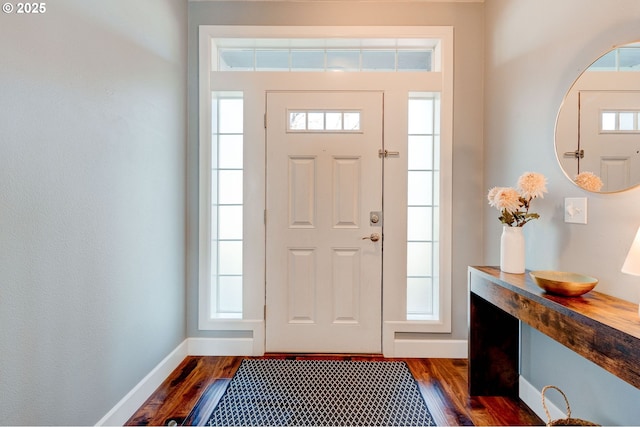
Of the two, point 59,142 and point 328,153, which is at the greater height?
point 328,153

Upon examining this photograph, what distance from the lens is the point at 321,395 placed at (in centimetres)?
167

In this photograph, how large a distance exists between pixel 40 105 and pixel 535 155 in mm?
2387

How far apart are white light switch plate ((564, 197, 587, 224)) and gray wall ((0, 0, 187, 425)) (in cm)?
228

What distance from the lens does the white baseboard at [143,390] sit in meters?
1.40

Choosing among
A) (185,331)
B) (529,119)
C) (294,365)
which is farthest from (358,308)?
(529,119)

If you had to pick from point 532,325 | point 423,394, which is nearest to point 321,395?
point 423,394

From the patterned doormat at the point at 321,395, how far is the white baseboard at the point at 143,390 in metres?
0.45

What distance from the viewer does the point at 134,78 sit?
157cm

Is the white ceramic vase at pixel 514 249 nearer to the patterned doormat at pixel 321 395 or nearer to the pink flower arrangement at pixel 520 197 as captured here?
the pink flower arrangement at pixel 520 197

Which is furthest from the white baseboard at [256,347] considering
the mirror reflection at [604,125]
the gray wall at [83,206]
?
the mirror reflection at [604,125]

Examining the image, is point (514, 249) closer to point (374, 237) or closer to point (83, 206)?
point (374, 237)

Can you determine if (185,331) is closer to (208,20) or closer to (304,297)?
(304,297)

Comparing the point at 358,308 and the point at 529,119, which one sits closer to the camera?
the point at 529,119

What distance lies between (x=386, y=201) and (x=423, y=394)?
4.24 ft
